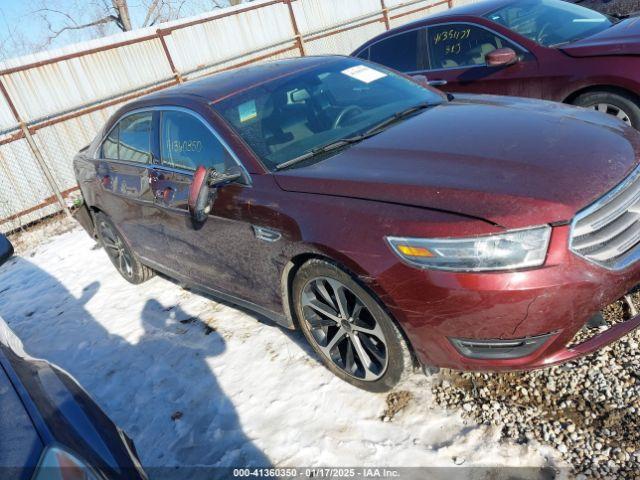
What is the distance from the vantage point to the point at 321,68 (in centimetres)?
346

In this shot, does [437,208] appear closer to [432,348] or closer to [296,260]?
[432,348]

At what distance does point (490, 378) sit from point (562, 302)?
2.76 feet

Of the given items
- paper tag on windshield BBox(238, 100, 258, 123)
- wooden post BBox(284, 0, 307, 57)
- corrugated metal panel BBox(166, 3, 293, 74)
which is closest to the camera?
paper tag on windshield BBox(238, 100, 258, 123)

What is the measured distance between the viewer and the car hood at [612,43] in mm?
3975

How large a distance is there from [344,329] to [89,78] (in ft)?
26.9

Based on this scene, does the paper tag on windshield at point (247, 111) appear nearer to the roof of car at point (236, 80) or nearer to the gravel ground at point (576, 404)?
the roof of car at point (236, 80)

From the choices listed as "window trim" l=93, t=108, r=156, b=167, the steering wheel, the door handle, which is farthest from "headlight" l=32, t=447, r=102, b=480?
the door handle

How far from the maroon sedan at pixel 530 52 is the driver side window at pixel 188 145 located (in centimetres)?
283

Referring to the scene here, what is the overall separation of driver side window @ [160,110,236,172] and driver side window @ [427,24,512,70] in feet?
10.6

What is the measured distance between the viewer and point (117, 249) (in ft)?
16.0

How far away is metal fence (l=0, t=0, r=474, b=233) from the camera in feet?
25.4

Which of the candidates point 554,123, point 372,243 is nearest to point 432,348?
point 372,243

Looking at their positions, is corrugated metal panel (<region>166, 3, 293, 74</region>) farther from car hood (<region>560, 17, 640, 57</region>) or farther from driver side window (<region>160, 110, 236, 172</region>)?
car hood (<region>560, 17, 640, 57</region>)

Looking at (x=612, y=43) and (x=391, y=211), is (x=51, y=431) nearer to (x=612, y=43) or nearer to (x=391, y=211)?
(x=391, y=211)
